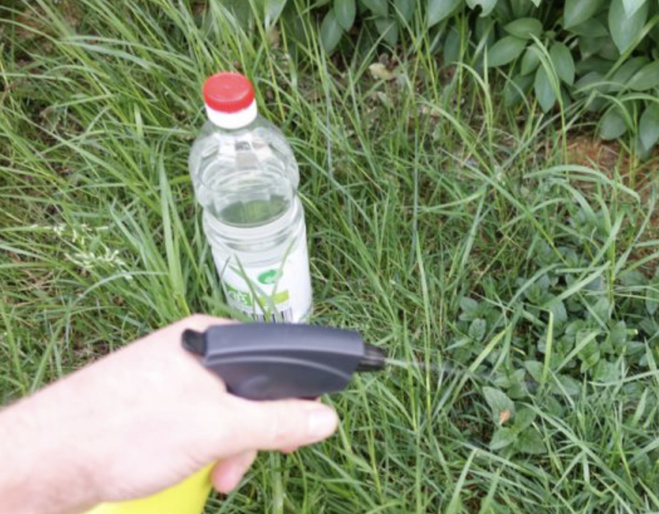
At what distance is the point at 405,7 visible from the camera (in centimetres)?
189

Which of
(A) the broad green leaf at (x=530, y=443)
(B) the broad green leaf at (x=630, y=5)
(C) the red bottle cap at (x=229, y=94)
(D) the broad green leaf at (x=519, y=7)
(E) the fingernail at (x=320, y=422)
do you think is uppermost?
(C) the red bottle cap at (x=229, y=94)

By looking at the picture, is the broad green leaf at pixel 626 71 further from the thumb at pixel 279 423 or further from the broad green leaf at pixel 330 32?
the thumb at pixel 279 423

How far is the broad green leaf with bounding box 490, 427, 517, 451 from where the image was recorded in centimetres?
150

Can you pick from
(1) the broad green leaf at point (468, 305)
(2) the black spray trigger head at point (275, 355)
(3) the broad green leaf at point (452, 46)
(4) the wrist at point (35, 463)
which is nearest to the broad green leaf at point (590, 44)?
(3) the broad green leaf at point (452, 46)

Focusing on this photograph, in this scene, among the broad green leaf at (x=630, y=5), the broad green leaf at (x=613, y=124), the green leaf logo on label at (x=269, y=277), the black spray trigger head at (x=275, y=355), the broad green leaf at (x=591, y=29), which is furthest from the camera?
the broad green leaf at (x=613, y=124)

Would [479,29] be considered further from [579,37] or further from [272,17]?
[272,17]

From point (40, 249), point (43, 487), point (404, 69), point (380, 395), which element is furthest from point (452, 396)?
point (40, 249)

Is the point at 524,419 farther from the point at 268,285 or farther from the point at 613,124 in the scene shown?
the point at 613,124

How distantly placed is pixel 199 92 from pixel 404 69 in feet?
1.51

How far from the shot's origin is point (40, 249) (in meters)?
1.88

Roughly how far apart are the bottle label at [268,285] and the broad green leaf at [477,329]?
0.34 meters

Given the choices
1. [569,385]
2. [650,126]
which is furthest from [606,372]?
[650,126]

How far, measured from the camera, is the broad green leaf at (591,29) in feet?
5.90

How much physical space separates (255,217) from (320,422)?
731 mm
